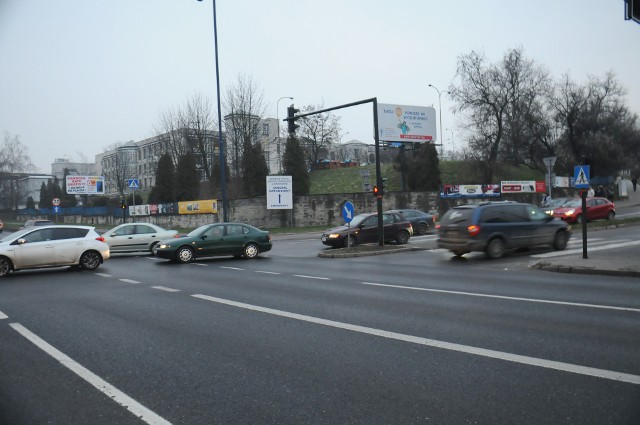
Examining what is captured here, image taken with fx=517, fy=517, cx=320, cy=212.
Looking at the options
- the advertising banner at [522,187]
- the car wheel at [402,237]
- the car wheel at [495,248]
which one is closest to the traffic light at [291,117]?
the car wheel at [402,237]

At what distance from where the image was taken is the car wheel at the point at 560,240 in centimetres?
1792

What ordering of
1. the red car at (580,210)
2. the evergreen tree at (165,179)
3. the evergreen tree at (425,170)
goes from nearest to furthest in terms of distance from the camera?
1. the red car at (580,210)
2. the evergreen tree at (425,170)
3. the evergreen tree at (165,179)

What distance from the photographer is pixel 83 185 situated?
221ft

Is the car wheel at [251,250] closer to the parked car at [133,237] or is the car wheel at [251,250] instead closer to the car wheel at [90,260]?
the parked car at [133,237]

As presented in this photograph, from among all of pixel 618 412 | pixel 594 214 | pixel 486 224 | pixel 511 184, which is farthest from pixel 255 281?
pixel 511 184

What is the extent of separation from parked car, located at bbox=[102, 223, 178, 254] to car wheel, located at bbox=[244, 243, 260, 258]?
4813 mm

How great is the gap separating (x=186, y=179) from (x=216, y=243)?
34055 mm

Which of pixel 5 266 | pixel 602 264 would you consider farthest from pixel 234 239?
pixel 602 264

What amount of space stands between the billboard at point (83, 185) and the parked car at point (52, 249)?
54.9 m

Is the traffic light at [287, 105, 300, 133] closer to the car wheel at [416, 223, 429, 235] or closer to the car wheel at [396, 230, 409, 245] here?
the car wheel at [396, 230, 409, 245]

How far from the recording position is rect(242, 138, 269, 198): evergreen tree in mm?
46344

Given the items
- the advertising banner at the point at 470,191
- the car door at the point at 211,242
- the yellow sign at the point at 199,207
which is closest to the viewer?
the car door at the point at 211,242

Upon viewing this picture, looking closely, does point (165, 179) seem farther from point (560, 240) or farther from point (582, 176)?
point (582, 176)

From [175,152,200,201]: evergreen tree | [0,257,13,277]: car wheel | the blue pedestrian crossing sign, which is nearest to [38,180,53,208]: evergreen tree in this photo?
[175,152,200,201]: evergreen tree
